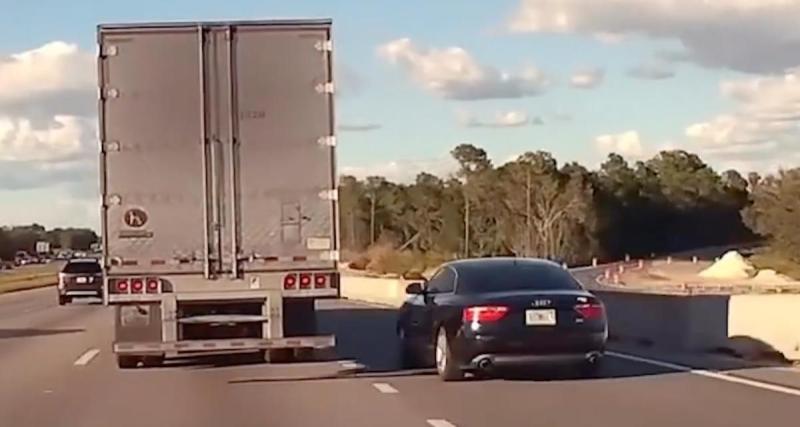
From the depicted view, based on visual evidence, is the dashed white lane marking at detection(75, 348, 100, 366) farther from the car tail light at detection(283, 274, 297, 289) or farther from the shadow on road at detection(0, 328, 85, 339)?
the shadow on road at detection(0, 328, 85, 339)

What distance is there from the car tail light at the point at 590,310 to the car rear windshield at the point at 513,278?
1.83 ft

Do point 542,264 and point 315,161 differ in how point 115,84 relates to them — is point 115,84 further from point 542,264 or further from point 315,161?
point 542,264

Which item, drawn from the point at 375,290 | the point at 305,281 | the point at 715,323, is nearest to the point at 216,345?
the point at 305,281

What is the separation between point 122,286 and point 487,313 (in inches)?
169

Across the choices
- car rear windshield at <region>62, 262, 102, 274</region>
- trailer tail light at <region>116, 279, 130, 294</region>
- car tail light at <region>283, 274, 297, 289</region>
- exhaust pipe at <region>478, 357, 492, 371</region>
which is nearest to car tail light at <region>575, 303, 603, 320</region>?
exhaust pipe at <region>478, 357, 492, 371</region>

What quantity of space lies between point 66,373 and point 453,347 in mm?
5914

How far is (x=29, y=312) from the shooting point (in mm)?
46625

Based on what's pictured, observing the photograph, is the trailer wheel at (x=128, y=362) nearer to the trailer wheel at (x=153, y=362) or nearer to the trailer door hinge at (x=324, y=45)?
the trailer wheel at (x=153, y=362)

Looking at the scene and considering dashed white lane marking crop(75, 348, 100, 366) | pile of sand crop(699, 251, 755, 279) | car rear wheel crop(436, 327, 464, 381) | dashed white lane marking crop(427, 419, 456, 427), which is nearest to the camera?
dashed white lane marking crop(427, 419, 456, 427)

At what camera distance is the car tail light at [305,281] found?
18859mm

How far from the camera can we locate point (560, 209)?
4946 inches

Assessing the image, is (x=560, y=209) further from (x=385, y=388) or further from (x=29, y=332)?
(x=385, y=388)

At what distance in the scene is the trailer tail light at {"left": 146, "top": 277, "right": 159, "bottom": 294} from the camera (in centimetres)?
1867

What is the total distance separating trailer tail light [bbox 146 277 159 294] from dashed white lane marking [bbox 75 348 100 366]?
4571 millimetres
